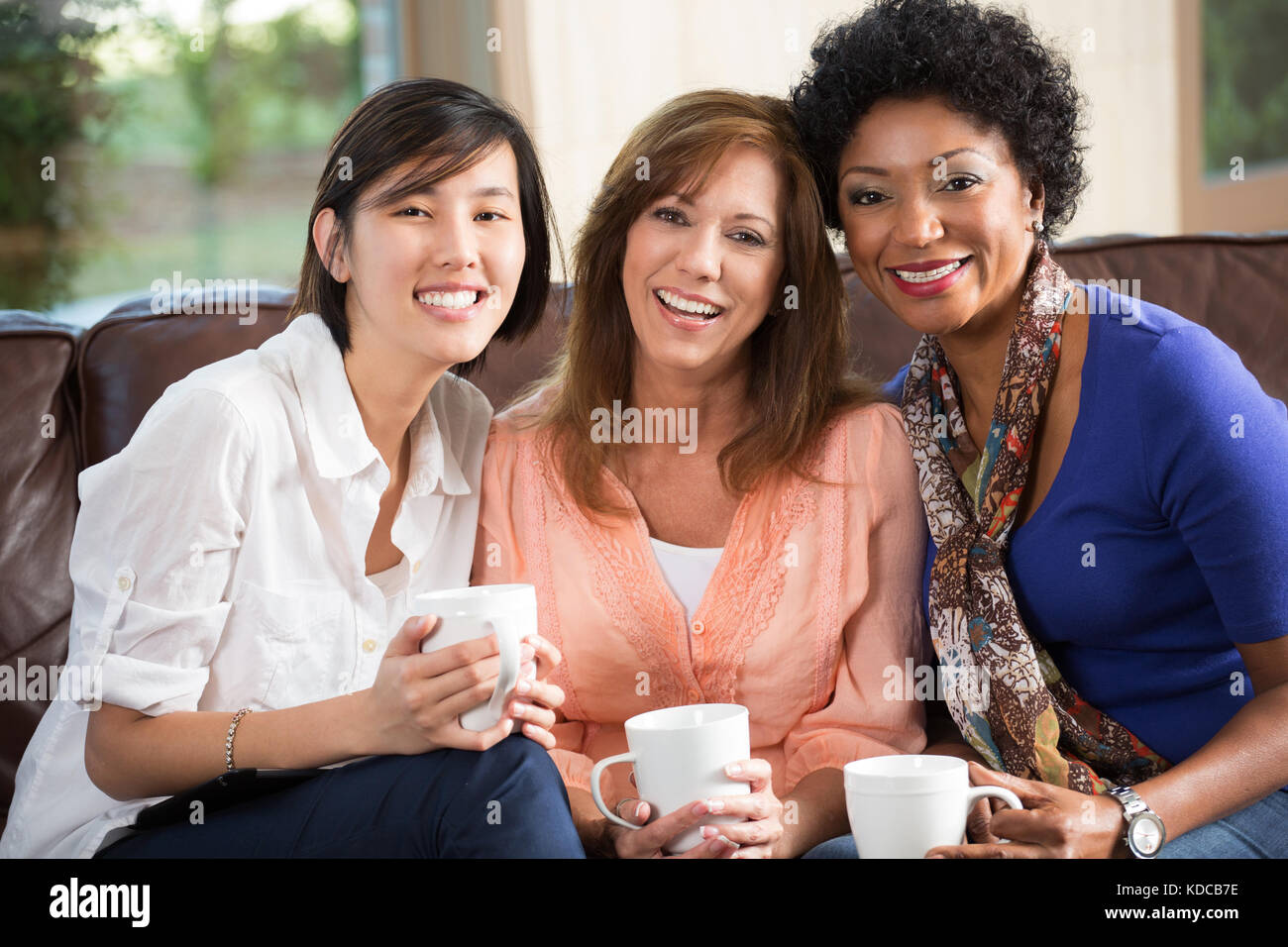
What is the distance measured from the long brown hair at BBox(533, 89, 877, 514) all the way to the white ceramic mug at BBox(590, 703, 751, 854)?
1.49 ft

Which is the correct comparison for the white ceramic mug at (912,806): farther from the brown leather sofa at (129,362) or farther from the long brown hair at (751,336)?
the brown leather sofa at (129,362)

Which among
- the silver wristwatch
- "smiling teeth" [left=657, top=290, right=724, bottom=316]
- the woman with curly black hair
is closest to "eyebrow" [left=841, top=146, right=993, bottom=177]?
the woman with curly black hair

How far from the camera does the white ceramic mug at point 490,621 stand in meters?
1.09

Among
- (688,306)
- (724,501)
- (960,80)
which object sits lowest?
(724,501)

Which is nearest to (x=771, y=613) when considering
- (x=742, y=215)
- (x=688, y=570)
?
(x=688, y=570)

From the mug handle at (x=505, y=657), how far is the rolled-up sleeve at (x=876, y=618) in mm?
465

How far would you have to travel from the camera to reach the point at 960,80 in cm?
137

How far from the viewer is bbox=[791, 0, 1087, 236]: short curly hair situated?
1.37 m

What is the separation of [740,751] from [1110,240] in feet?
3.82

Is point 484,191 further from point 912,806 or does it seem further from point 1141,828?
point 1141,828

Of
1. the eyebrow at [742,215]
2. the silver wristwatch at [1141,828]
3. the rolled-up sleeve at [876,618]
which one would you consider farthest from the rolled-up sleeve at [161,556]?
the silver wristwatch at [1141,828]

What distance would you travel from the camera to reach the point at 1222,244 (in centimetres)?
182

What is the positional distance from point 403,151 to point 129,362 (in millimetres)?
638
